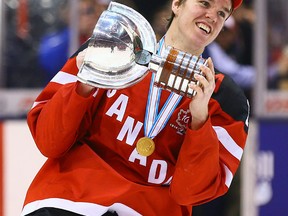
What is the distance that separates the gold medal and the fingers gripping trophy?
0.25 m

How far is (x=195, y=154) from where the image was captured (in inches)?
108

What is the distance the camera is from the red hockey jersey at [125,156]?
9.10ft

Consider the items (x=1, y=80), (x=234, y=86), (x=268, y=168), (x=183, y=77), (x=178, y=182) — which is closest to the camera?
(x=183, y=77)

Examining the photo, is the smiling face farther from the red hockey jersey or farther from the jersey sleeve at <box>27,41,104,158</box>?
the jersey sleeve at <box>27,41,104,158</box>

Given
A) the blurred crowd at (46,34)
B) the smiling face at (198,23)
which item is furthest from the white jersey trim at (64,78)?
the blurred crowd at (46,34)

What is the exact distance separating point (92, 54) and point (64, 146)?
33 centimetres

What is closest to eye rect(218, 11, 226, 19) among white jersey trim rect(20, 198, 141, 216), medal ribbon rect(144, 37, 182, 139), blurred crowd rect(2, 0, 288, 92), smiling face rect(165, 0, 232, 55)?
smiling face rect(165, 0, 232, 55)

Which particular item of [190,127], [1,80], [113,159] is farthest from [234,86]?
[1,80]

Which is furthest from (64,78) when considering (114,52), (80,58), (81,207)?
(81,207)

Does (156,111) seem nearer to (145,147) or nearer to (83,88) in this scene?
(145,147)

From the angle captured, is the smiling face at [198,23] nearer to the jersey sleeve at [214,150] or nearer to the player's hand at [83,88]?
the jersey sleeve at [214,150]

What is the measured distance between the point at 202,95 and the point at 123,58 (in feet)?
0.84

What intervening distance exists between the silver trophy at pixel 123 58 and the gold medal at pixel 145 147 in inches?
9.9

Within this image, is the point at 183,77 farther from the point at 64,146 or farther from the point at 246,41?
the point at 246,41
